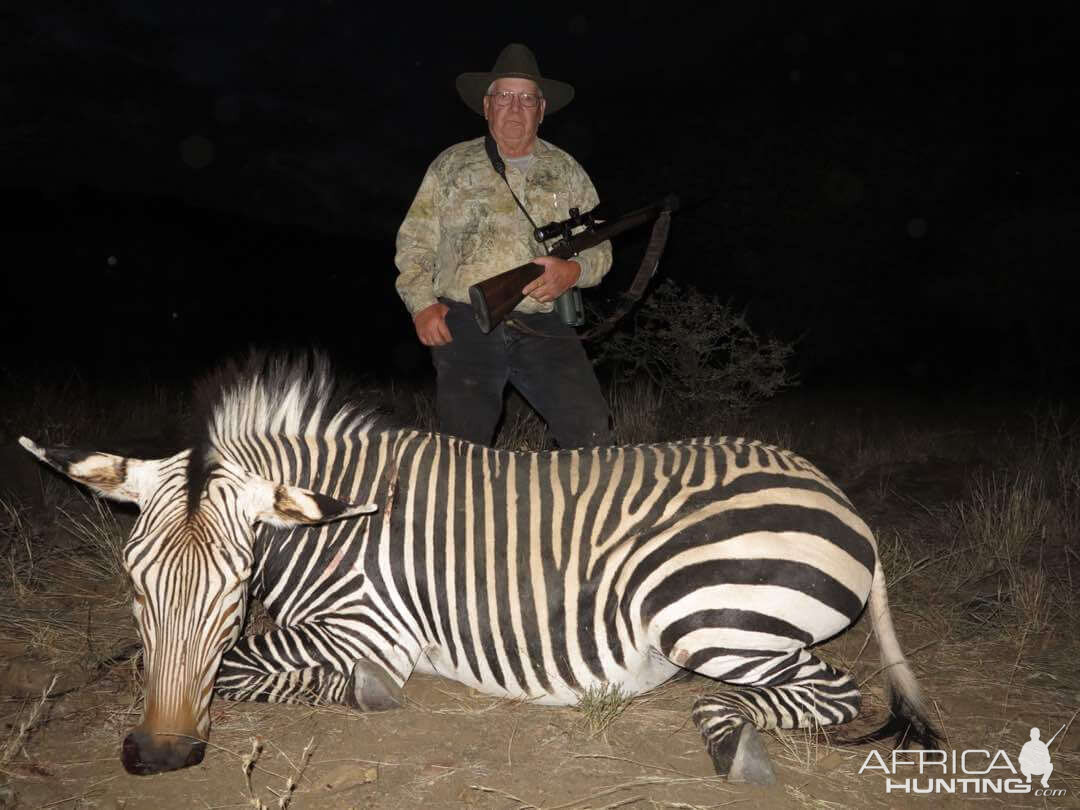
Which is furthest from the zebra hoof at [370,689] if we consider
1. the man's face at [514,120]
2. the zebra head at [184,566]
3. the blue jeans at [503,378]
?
the man's face at [514,120]

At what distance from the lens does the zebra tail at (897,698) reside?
8.99 ft

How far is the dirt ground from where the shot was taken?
2461 mm

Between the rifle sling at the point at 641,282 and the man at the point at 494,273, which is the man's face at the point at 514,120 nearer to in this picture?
the man at the point at 494,273

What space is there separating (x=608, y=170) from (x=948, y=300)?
383 inches

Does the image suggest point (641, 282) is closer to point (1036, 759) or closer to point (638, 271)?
point (638, 271)

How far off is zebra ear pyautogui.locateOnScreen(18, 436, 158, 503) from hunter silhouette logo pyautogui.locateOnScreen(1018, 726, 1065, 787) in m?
3.04

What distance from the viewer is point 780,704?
2.73 m

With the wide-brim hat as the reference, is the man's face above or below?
below

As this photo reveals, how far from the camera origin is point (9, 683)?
10.3 feet

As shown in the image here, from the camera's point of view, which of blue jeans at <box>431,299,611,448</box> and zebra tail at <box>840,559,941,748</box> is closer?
zebra tail at <box>840,559,941,748</box>

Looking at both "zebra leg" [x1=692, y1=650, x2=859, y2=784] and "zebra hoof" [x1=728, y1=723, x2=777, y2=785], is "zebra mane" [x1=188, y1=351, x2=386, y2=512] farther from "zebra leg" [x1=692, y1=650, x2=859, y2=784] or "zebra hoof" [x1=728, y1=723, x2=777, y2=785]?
"zebra hoof" [x1=728, y1=723, x2=777, y2=785]

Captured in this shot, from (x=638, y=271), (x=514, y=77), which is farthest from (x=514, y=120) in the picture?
(x=638, y=271)

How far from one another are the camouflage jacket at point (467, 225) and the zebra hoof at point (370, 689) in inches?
74.5

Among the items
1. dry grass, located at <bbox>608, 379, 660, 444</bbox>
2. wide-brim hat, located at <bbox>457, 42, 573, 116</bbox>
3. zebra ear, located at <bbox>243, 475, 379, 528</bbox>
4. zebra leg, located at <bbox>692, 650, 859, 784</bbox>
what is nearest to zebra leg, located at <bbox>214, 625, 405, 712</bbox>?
zebra ear, located at <bbox>243, 475, 379, 528</bbox>
